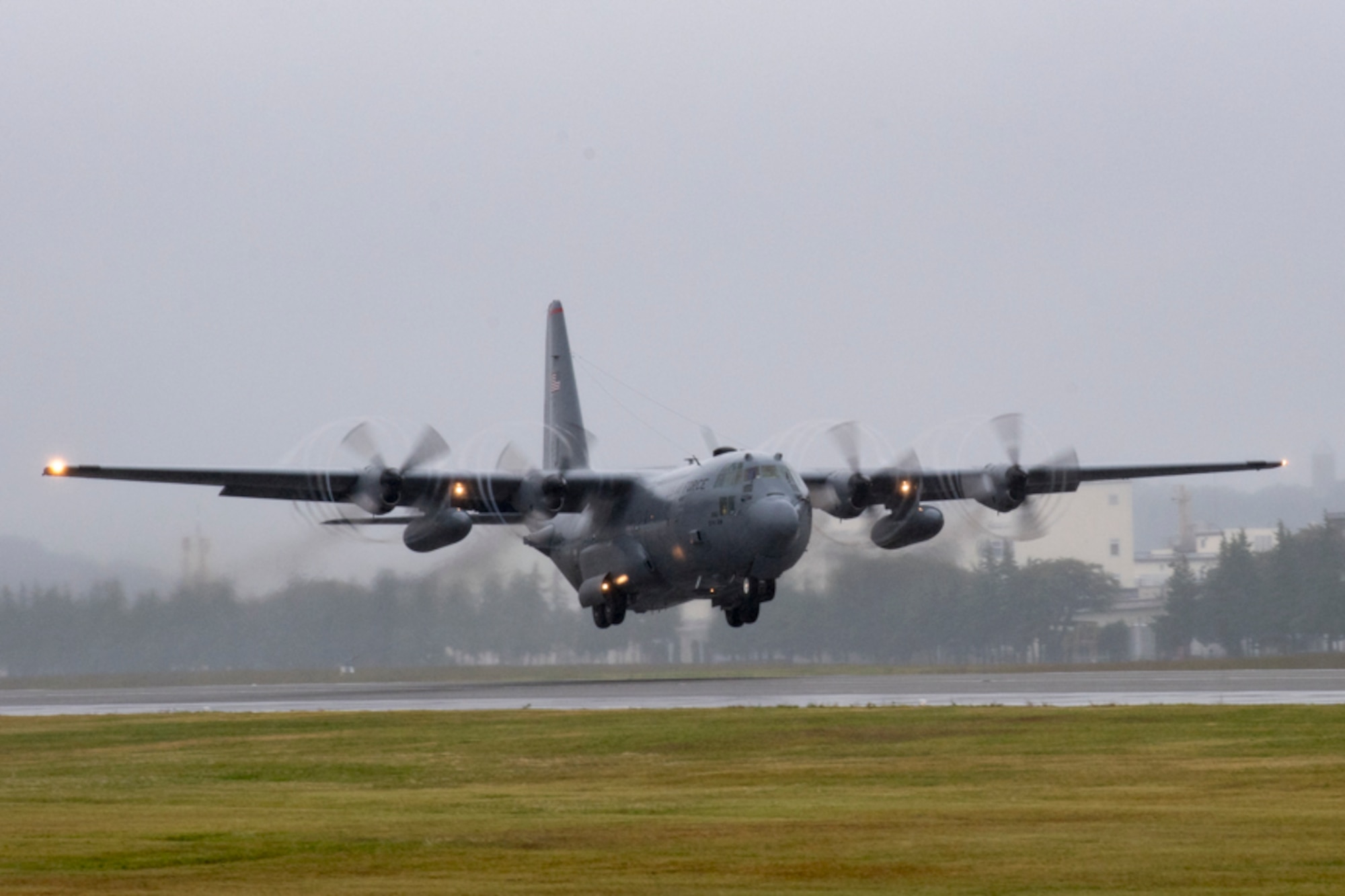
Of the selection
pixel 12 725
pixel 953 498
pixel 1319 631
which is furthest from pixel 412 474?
pixel 1319 631

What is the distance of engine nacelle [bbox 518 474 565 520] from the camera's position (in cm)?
5184

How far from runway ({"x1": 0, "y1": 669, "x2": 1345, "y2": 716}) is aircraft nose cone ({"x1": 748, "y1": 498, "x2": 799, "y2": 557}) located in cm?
394

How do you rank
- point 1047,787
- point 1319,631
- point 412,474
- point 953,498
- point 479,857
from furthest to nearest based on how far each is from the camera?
point 1319,631
point 953,498
point 412,474
point 1047,787
point 479,857

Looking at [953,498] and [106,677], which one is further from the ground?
[953,498]

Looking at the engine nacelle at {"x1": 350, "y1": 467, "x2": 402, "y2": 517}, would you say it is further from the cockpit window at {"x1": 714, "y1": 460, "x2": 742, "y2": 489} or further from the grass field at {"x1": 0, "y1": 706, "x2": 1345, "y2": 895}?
the grass field at {"x1": 0, "y1": 706, "x2": 1345, "y2": 895}

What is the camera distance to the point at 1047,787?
20531mm

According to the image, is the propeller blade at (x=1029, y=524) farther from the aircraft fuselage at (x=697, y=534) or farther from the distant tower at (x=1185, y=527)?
the distant tower at (x=1185, y=527)

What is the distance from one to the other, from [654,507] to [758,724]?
70.7ft

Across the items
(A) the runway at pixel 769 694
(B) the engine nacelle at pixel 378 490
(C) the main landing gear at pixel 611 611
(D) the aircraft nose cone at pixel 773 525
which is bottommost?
(A) the runway at pixel 769 694

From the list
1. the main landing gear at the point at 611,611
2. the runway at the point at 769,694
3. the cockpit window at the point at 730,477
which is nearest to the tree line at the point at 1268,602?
the runway at the point at 769,694

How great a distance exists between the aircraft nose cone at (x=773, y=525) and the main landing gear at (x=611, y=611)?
25.7ft

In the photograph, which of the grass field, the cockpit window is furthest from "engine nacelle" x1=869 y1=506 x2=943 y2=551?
the grass field

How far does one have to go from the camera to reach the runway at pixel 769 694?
120 ft

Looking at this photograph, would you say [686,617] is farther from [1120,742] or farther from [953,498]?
[1120,742]
